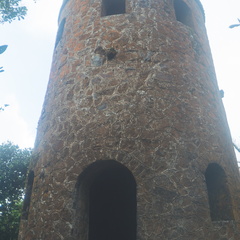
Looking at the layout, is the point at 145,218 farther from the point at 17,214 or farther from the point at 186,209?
the point at 17,214

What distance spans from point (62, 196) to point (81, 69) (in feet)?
9.90

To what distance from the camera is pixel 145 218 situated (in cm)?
461

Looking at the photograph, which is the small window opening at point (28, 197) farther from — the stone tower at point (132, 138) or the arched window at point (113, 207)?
the arched window at point (113, 207)

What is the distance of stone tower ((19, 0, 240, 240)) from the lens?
487cm

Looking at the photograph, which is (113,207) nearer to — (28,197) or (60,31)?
(28,197)

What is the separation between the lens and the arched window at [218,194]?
18.1ft

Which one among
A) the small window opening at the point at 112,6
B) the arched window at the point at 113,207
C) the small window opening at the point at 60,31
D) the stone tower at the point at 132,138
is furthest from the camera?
the small window opening at the point at 60,31

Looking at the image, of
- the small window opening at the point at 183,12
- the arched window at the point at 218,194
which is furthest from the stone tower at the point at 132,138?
the small window opening at the point at 183,12

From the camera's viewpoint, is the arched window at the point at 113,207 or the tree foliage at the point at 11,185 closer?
the arched window at the point at 113,207

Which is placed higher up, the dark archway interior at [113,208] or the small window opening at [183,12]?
the small window opening at [183,12]

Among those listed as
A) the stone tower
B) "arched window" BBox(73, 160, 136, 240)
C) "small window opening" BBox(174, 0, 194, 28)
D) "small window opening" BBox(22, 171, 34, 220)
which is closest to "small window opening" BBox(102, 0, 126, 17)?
the stone tower

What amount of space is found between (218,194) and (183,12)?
5.62 meters

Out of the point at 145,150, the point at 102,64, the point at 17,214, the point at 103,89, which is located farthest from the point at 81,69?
the point at 17,214

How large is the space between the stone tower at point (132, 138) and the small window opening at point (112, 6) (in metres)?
0.12
